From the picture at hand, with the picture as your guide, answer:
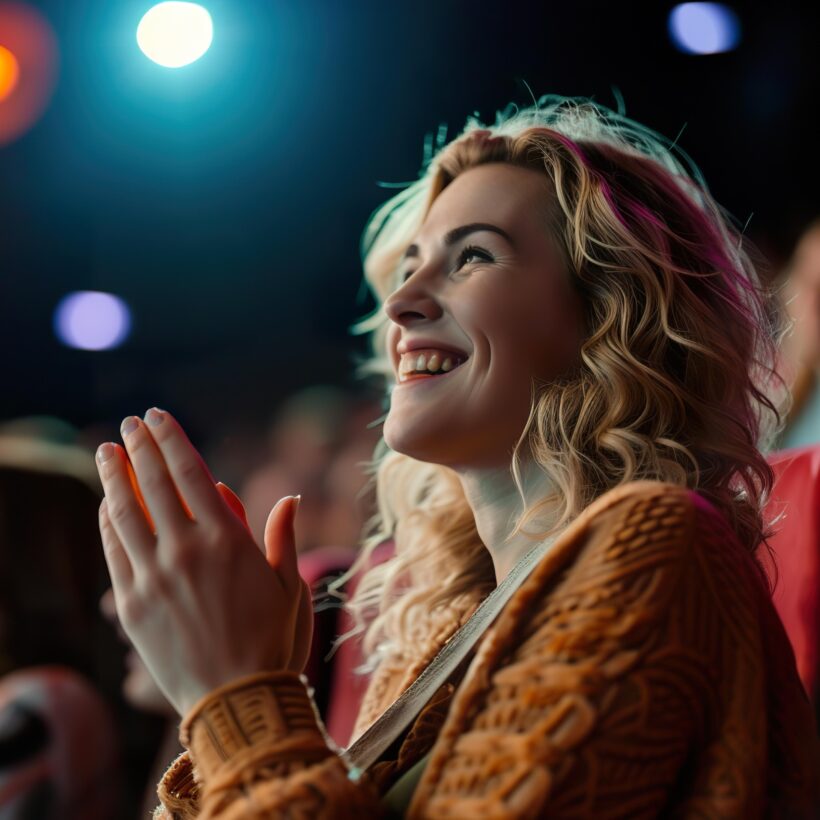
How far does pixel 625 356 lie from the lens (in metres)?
1.18

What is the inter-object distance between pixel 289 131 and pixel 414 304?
1.50 meters

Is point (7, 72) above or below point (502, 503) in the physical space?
above

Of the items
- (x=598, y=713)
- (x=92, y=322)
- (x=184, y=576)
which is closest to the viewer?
(x=598, y=713)

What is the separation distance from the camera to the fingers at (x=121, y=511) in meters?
0.91

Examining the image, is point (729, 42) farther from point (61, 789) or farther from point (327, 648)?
point (61, 789)

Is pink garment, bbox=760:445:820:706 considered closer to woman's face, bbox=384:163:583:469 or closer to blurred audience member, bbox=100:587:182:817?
woman's face, bbox=384:163:583:469

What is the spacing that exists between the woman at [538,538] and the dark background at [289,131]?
849 millimetres

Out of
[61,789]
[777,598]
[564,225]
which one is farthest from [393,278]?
[61,789]

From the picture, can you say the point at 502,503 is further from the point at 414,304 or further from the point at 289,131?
the point at 289,131

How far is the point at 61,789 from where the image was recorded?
6.48 feet

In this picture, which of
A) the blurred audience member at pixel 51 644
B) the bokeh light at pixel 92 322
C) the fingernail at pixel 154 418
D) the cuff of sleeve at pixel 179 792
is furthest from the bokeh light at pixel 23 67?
the cuff of sleeve at pixel 179 792

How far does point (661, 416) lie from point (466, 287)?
28cm

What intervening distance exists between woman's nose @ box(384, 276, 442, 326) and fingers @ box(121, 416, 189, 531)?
1.30 ft

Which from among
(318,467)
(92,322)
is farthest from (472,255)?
(92,322)
